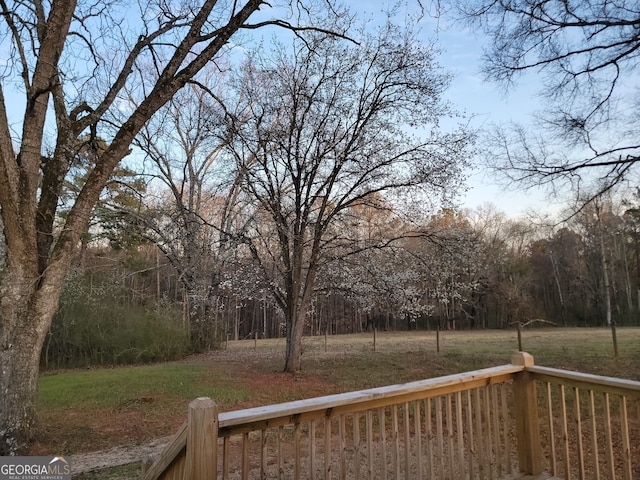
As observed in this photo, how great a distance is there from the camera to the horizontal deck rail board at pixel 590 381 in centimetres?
215

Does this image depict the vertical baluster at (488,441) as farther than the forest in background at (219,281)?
No

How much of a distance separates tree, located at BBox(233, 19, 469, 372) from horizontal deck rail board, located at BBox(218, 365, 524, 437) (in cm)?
691

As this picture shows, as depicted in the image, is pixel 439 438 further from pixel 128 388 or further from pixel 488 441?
pixel 128 388

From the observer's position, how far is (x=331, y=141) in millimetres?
9562

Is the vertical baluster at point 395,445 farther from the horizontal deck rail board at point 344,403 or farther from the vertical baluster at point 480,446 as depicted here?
the vertical baluster at point 480,446

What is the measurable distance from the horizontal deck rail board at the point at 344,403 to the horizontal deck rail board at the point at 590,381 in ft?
0.64

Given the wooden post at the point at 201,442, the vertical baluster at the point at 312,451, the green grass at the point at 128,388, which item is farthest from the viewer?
the green grass at the point at 128,388

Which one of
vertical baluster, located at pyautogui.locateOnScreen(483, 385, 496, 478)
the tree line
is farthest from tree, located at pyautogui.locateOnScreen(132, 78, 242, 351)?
vertical baluster, located at pyautogui.locateOnScreen(483, 385, 496, 478)

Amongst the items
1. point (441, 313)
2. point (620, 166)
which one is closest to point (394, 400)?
point (620, 166)

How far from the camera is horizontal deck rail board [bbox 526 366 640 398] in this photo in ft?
7.04

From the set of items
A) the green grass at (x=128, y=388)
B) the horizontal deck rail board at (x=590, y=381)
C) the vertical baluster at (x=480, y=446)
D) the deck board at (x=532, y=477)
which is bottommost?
the green grass at (x=128, y=388)

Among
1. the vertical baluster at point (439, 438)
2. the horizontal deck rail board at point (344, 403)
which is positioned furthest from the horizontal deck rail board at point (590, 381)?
the vertical baluster at point (439, 438)

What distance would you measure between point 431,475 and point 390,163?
27.0 ft

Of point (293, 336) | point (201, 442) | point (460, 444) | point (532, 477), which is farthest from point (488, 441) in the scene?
point (293, 336)
